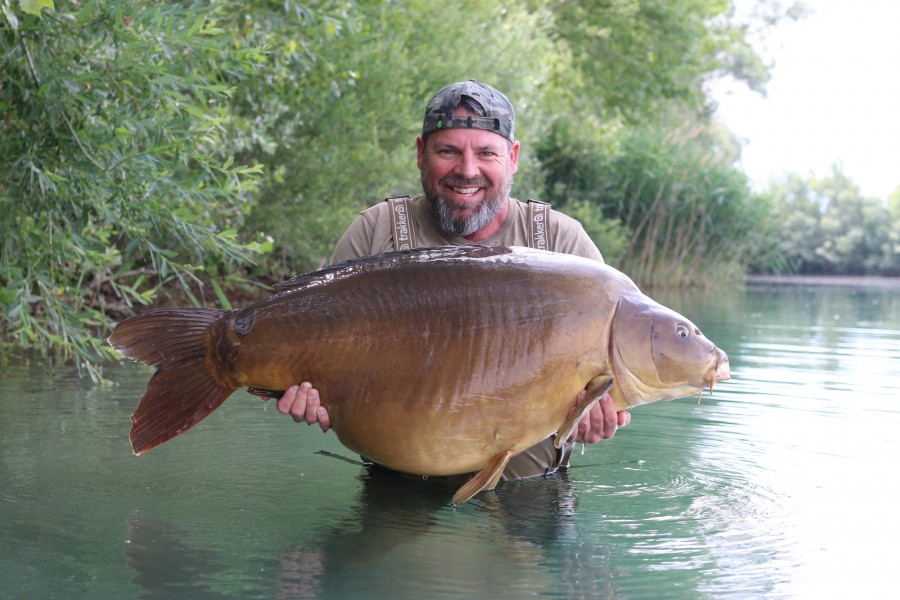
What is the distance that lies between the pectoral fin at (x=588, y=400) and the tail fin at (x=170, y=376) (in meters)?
1.14

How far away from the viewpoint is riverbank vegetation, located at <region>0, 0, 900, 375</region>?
602 centimetres

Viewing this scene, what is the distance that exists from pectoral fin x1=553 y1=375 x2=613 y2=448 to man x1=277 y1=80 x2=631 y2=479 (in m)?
0.60

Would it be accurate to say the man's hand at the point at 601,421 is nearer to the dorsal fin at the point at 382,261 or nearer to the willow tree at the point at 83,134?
the dorsal fin at the point at 382,261

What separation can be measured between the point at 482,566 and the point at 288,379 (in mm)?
917

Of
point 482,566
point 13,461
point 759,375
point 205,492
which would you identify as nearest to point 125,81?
point 13,461

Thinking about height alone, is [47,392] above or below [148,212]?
below

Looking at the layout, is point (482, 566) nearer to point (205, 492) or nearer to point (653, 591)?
point (653, 591)

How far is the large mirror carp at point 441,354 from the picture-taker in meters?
3.66

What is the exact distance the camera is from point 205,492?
451 cm

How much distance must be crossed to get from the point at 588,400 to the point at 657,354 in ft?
0.91

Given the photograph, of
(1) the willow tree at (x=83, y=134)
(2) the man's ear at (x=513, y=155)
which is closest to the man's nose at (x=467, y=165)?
(2) the man's ear at (x=513, y=155)

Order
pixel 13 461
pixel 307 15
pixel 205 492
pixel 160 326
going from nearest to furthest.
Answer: pixel 160 326 < pixel 205 492 < pixel 13 461 < pixel 307 15

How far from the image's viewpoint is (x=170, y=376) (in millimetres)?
3754

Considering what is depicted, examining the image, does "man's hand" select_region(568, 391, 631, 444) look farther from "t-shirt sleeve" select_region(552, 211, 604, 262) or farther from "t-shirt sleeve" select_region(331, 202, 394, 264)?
"t-shirt sleeve" select_region(331, 202, 394, 264)
